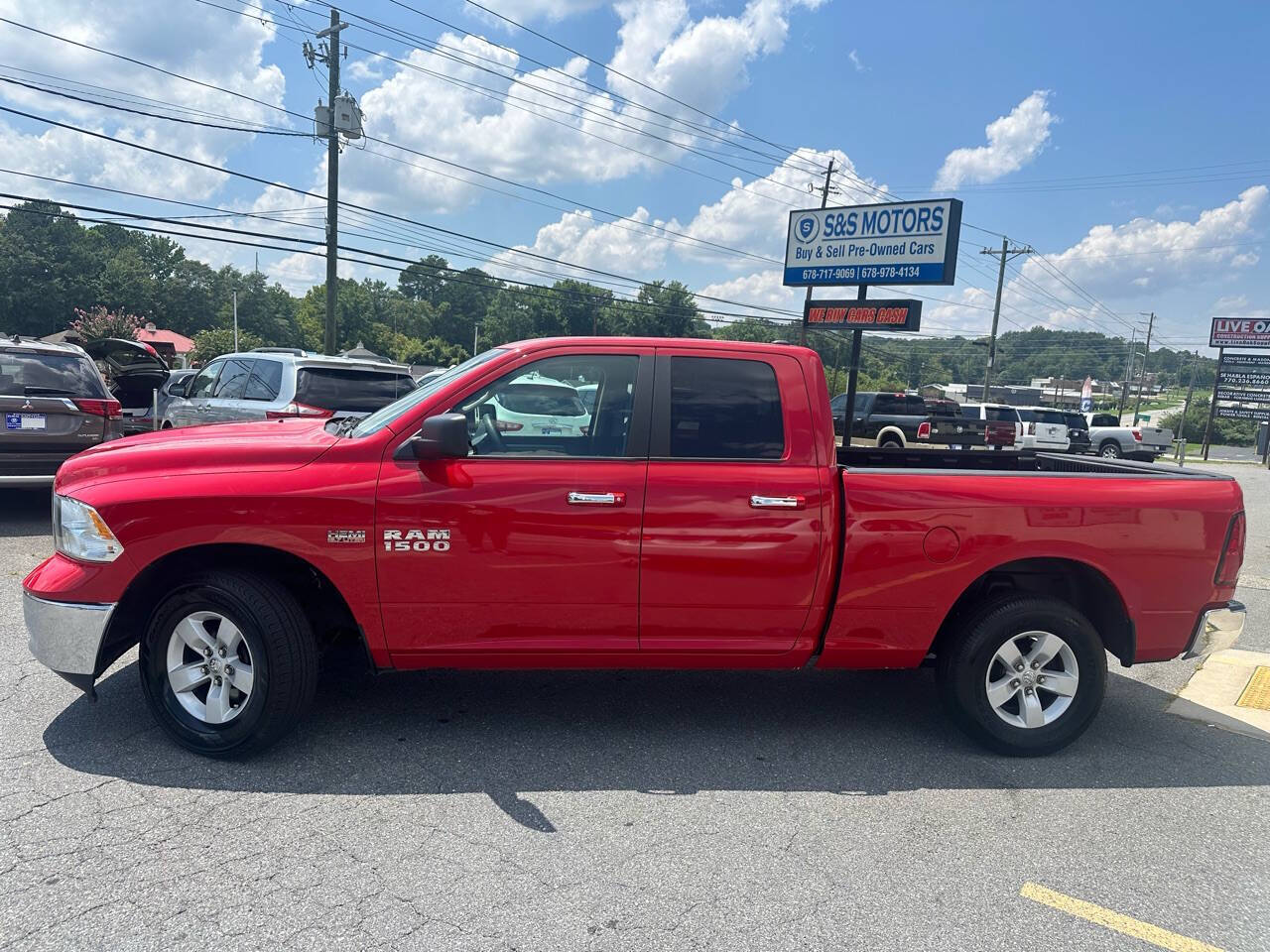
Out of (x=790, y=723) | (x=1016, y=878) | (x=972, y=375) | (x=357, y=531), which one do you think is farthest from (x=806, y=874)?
(x=972, y=375)

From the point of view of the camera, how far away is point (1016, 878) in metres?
3.02

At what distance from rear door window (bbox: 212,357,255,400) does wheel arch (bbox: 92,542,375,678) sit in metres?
6.37

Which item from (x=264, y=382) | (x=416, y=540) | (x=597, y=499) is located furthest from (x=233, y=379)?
(x=597, y=499)

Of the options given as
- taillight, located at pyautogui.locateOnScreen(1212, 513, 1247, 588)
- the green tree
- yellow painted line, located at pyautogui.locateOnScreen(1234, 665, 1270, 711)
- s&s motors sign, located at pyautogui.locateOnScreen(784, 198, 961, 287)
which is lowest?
yellow painted line, located at pyautogui.locateOnScreen(1234, 665, 1270, 711)

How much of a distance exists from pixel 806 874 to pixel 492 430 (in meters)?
2.25

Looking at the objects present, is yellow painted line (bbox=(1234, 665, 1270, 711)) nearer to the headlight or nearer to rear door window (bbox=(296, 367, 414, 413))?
the headlight

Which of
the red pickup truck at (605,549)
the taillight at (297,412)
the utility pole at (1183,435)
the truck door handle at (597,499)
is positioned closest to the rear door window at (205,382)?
the taillight at (297,412)

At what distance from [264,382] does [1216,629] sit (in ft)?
29.6

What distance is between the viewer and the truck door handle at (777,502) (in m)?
3.68

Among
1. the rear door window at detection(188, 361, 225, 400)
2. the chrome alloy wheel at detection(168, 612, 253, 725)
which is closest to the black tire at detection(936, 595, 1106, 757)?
the chrome alloy wheel at detection(168, 612, 253, 725)

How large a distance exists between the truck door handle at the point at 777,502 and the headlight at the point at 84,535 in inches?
109

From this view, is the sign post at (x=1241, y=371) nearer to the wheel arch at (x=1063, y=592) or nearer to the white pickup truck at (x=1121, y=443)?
the white pickup truck at (x=1121, y=443)

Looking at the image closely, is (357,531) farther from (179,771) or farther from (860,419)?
(860,419)

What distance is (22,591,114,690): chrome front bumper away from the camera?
137 inches
